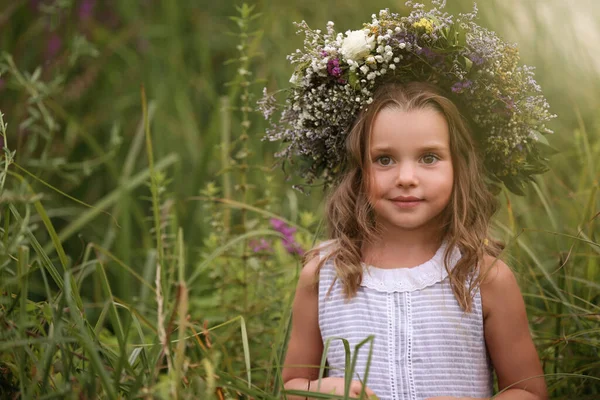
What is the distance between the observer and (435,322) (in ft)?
6.19

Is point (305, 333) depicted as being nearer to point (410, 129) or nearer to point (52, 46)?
point (410, 129)

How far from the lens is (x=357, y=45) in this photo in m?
1.89

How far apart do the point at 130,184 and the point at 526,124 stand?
69.9 inches

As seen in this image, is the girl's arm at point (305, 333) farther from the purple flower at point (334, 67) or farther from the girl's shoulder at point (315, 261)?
the purple flower at point (334, 67)

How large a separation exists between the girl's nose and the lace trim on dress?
0.22 meters

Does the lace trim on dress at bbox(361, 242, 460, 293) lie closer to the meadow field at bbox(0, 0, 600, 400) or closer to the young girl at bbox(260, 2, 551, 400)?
the young girl at bbox(260, 2, 551, 400)

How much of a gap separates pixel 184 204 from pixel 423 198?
2.10 meters

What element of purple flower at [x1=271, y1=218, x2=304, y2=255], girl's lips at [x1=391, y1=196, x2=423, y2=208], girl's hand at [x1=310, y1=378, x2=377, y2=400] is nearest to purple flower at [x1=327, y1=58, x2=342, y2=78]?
girl's lips at [x1=391, y1=196, x2=423, y2=208]

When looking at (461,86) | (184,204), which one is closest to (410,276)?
(461,86)

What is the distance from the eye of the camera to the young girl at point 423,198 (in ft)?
6.17

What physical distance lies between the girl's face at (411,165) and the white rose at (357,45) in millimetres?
156

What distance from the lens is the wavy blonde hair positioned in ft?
6.25

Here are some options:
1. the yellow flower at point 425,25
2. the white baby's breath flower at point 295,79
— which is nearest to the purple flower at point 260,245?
the white baby's breath flower at point 295,79

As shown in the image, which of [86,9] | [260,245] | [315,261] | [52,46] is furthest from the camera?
[86,9]
